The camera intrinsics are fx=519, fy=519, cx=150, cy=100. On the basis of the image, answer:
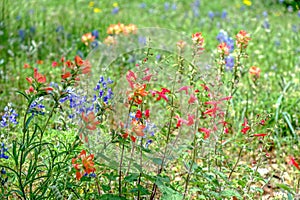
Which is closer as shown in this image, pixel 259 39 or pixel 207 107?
pixel 207 107

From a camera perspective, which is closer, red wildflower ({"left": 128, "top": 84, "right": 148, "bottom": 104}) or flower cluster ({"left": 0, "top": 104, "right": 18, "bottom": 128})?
red wildflower ({"left": 128, "top": 84, "right": 148, "bottom": 104})

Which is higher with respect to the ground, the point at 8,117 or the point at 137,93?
the point at 137,93

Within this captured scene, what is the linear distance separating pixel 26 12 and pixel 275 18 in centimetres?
329

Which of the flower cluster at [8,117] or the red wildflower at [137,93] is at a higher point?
the red wildflower at [137,93]

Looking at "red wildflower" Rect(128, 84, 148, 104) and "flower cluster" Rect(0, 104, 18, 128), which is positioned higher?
"red wildflower" Rect(128, 84, 148, 104)

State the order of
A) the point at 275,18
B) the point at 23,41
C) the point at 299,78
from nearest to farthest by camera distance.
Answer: the point at 299,78 → the point at 23,41 → the point at 275,18

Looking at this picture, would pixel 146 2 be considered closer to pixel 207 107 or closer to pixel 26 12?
pixel 26 12

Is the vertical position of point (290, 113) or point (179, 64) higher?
point (179, 64)

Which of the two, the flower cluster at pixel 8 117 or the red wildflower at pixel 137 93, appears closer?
the red wildflower at pixel 137 93

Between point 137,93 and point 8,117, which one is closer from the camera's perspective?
point 137,93

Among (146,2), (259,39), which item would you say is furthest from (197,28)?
(146,2)

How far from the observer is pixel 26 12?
5945 mm

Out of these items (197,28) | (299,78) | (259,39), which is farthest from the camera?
(197,28)

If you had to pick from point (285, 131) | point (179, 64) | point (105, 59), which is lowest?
point (285, 131)
